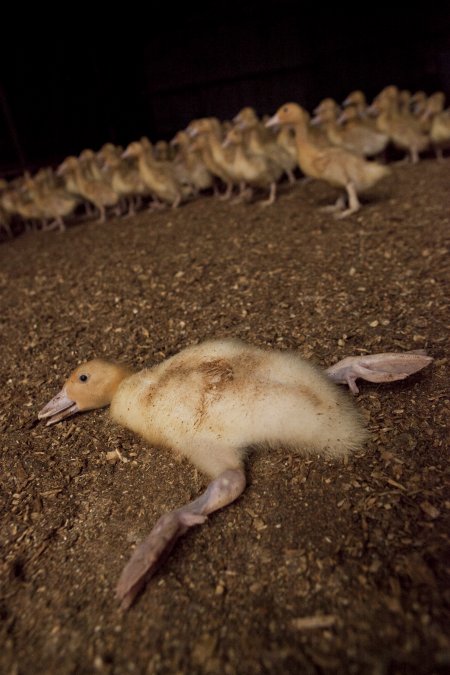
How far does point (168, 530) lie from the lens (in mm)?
1379

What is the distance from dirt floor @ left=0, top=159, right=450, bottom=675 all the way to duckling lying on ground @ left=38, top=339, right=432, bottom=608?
9 cm

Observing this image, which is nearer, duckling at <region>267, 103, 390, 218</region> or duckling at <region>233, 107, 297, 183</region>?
duckling at <region>267, 103, 390, 218</region>

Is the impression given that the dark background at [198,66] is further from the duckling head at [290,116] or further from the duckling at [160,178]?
the duckling head at [290,116]

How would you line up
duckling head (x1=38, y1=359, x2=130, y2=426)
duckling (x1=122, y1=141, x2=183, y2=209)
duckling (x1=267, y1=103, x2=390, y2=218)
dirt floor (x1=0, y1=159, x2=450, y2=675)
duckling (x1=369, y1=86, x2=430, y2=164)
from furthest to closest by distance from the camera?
duckling (x1=369, y1=86, x2=430, y2=164) → duckling (x1=122, y1=141, x2=183, y2=209) → duckling (x1=267, y1=103, x2=390, y2=218) → duckling head (x1=38, y1=359, x2=130, y2=426) → dirt floor (x1=0, y1=159, x2=450, y2=675)

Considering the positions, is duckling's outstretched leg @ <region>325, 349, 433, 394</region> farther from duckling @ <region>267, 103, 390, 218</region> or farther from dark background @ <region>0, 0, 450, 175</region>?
dark background @ <region>0, 0, 450, 175</region>

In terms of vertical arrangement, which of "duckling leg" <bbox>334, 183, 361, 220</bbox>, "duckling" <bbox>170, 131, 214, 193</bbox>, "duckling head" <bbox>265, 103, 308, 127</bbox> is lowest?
"duckling leg" <bbox>334, 183, 361, 220</bbox>

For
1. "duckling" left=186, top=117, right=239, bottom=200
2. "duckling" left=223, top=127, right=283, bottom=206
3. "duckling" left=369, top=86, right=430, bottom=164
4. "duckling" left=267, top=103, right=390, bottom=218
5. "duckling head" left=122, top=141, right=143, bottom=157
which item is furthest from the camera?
"duckling head" left=122, top=141, right=143, bottom=157

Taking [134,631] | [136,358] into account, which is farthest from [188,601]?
[136,358]

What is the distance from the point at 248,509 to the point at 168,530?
0.96 ft

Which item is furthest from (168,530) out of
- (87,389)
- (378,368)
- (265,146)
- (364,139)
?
(364,139)

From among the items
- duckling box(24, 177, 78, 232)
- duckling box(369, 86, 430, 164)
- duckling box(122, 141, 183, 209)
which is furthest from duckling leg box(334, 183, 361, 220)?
duckling box(24, 177, 78, 232)

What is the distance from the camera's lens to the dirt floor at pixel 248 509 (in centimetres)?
114

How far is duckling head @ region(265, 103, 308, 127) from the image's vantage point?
448cm

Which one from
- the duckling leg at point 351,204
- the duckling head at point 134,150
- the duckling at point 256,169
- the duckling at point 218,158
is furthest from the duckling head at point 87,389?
the duckling head at point 134,150
